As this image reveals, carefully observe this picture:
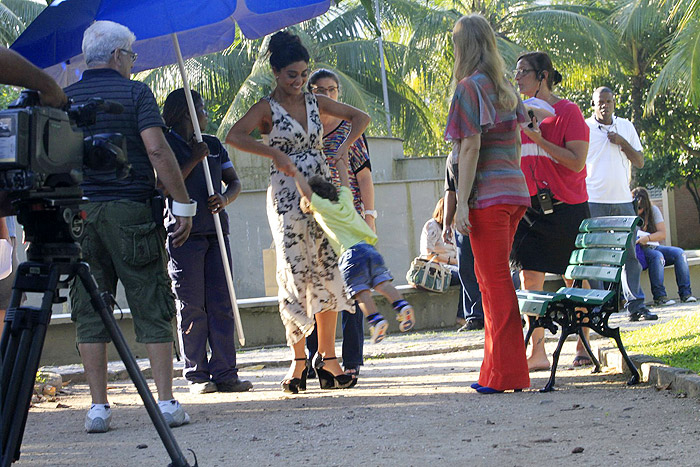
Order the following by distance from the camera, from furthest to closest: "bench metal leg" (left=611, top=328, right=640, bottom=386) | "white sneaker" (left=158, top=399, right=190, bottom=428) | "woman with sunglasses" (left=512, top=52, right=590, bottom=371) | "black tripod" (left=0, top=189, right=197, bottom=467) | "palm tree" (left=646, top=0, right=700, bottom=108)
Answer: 1. "palm tree" (left=646, top=0, right=700, bottom=108)
2. "woman with sunglasses" (left=512, top=52, right=590, bottom=371)
3. "bench metal leg" (left=611, top=328, right=640, bottom=386)
4. "white sneaker" (left=158, top=399, right=190, bottom=428)
5. "black tripod" (left=0, top=189, right=197, bottom=467)

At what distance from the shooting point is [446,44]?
29750mm

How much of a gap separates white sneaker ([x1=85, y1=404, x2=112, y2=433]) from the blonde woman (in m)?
2.23

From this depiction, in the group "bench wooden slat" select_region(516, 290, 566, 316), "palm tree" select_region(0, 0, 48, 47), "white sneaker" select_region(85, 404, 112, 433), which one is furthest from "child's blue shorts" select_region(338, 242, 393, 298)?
"palm tree" select_region(0, 0, 48, 47)

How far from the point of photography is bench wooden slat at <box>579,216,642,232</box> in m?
6.07

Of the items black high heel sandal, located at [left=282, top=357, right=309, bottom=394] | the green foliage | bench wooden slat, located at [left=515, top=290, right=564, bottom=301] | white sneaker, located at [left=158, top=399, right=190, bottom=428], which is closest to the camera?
white sneaker, located at [left=158, top=399, right=190, bottom=428]

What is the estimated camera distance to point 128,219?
5020 millimetres

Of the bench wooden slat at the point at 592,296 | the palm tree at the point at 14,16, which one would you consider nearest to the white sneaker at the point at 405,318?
the bench wooden slat at the point at 592,296

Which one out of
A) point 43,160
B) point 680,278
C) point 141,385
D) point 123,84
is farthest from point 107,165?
point 680,278

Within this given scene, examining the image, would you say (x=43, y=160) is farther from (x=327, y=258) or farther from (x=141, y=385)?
(x=327, y=258)

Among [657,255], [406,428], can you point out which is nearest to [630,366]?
[406,428]

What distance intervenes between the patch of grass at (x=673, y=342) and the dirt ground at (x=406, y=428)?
44 centimetres

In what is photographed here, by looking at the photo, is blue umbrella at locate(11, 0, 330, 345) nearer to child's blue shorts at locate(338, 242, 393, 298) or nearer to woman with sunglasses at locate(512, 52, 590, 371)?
child's blue shorts at locate(338, 242, 393, 298)

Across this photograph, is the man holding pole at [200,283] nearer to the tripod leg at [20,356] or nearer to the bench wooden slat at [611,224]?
the bench wooden slat at [611,224]

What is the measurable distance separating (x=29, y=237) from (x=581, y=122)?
4.01 m
